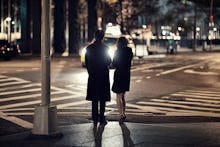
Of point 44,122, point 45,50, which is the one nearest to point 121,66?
point 45,50

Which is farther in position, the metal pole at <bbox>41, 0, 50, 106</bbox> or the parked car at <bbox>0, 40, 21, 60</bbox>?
the parked car at <bbox>0, 40, 21, 60</bbox>

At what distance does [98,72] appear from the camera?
11.4m

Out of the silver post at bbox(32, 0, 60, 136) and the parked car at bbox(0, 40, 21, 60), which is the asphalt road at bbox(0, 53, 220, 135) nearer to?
the silver post at bbox(32, 0, 60, 136)

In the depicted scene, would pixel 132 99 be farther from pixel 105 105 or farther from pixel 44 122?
pixel 44 122

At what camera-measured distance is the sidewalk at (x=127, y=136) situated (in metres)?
9.05

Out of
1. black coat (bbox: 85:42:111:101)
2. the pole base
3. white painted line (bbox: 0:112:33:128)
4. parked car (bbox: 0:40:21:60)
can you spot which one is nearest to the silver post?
the pole base

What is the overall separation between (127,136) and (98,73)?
1.94m

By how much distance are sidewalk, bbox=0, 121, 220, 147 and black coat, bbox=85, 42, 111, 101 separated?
1.94 ft

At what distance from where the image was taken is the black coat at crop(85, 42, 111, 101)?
37.3ft

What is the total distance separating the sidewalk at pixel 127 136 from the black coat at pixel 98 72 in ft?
1.94

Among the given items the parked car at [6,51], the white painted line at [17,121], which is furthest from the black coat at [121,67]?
the parked car at [6,51]

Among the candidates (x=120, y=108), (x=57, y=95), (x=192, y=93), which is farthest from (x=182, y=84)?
(x=120, y=108)

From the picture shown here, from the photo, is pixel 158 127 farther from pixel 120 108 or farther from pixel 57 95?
pixel 57 95

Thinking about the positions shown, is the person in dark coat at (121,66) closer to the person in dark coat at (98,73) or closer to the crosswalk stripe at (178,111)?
the person in dark coat at (98,73)
